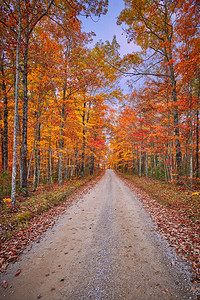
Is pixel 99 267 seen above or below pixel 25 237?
above

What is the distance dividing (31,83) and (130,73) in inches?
314

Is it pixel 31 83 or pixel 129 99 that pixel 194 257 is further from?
pixel 129 99

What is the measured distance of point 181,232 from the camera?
453cm

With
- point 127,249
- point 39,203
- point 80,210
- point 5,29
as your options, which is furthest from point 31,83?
point 127,249

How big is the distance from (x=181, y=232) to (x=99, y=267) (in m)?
3.42

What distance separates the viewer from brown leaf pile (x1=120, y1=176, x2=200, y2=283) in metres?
3.33

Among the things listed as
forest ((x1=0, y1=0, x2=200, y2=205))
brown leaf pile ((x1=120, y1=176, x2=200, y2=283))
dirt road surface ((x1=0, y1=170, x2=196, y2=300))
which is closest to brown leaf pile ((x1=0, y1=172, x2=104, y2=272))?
Result: dirt road surface ((x1=0, y1=170, x2=196, y2=300))

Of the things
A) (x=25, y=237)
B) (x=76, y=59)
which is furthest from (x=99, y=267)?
(x=76, y=59)

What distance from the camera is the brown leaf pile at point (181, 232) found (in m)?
3.33

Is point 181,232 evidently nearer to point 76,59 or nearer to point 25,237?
point 25,237

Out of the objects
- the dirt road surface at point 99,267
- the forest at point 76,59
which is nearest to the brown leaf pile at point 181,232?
the dirt road surface at point 99,267

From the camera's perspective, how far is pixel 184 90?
32.4ft

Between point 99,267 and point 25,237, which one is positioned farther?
point 25,237

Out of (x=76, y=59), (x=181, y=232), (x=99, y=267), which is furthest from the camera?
(x=76, y=59)
